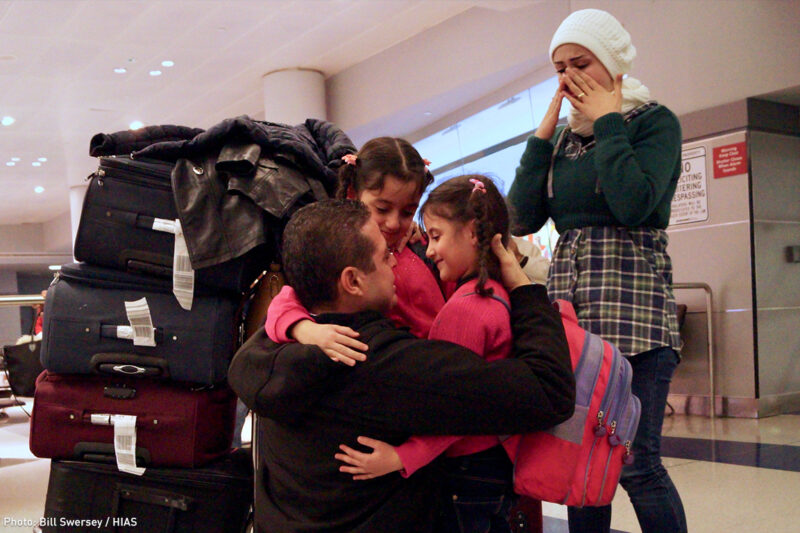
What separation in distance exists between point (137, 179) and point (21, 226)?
78.6ft

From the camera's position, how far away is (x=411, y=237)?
1.70m

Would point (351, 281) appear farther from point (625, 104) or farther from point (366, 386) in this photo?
point (625, 104)

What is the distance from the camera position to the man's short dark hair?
1.34 meters

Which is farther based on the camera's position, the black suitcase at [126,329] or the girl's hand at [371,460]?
the black suitcase at [126,329]

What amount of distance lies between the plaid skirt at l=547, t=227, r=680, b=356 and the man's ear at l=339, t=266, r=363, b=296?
2.14 feet

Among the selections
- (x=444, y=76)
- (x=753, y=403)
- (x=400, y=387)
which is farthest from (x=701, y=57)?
(x=400, y=387)

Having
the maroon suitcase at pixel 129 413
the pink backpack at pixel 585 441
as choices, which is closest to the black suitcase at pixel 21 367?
the maroon suitcase at pixel 129 413

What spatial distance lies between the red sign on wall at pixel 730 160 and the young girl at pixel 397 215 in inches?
191

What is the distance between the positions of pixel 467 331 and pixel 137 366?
3.04 feet

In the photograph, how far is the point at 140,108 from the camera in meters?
11.8

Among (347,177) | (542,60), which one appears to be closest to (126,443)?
(347,177)

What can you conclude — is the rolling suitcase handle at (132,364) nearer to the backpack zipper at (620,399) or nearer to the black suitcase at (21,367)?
the backpack zipper at (620,399)

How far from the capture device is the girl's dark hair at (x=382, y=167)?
5.50 feet

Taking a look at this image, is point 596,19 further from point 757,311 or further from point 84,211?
point 757,311
